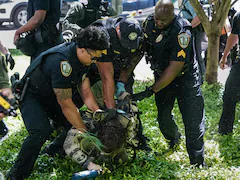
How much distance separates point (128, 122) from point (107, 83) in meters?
0.50

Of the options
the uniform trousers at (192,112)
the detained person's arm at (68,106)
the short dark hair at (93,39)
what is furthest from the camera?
the uniform trousers at (192,112)

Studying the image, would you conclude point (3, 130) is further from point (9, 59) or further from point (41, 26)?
point (41, 26)

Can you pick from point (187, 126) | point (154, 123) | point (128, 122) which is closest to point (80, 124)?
point (128, 122)

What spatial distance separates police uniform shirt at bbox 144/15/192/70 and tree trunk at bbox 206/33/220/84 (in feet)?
9.92

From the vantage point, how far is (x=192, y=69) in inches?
184

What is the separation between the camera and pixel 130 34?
4.16 meters

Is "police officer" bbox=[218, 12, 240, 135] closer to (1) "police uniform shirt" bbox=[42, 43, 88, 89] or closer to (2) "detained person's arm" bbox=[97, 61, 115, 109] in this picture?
(2) "detained person's arm" bbox=[97, 61, 115, 109]

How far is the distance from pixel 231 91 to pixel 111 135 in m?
2.12

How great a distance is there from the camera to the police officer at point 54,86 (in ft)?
12.8

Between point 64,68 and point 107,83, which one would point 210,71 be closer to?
point 107,83

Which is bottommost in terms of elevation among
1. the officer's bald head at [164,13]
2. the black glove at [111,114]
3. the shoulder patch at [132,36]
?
the black glove at [111,114]

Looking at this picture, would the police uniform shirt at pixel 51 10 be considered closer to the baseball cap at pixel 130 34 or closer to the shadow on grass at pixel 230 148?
the baseball cap at pixel 130 34

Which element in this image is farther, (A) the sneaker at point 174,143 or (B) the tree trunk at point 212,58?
(B) the tree trunk at point 212,58

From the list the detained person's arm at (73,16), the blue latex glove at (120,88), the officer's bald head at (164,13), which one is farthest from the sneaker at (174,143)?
the detained person's arm at (73,16)
